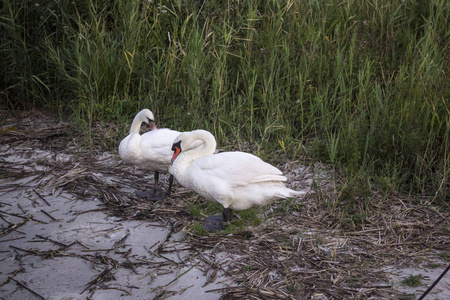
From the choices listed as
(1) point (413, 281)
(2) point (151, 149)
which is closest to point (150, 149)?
(2) point (151, 149)

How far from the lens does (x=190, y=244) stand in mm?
3938

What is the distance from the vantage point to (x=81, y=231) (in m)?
4.16

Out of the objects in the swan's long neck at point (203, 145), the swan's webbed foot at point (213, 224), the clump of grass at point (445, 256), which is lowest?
the swan's webbed foot at point (213, 224)

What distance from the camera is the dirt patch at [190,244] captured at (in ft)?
11.1

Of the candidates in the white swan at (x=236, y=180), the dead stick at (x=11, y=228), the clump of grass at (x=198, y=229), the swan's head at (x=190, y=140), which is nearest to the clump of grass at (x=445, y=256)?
the white swan at (x=236, y=180)

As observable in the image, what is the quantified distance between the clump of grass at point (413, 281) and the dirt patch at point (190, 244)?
28 mm

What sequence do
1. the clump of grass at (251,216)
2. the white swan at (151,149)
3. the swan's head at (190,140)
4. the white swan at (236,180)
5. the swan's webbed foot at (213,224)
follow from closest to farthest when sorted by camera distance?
the white swan at (236,180) → the swan's webbed foot at (213,224) → the clump of grass at (251,216) → the swan's head at (190,140) → the white swan at (151,149)

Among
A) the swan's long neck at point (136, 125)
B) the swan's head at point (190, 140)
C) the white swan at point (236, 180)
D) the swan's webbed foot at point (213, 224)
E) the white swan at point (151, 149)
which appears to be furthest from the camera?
the swan's long neck at point (136, 125)

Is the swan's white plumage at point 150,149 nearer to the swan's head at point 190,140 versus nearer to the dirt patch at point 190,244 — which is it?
the swan's head at point 190,140

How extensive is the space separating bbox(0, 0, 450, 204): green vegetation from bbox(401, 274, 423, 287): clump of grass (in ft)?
4.69

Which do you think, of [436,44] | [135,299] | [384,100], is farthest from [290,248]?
[436,44]

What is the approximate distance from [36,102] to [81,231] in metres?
3.28

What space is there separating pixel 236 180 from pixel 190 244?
1.90 ft

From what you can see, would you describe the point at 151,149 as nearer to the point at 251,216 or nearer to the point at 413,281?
the point at 251,216
